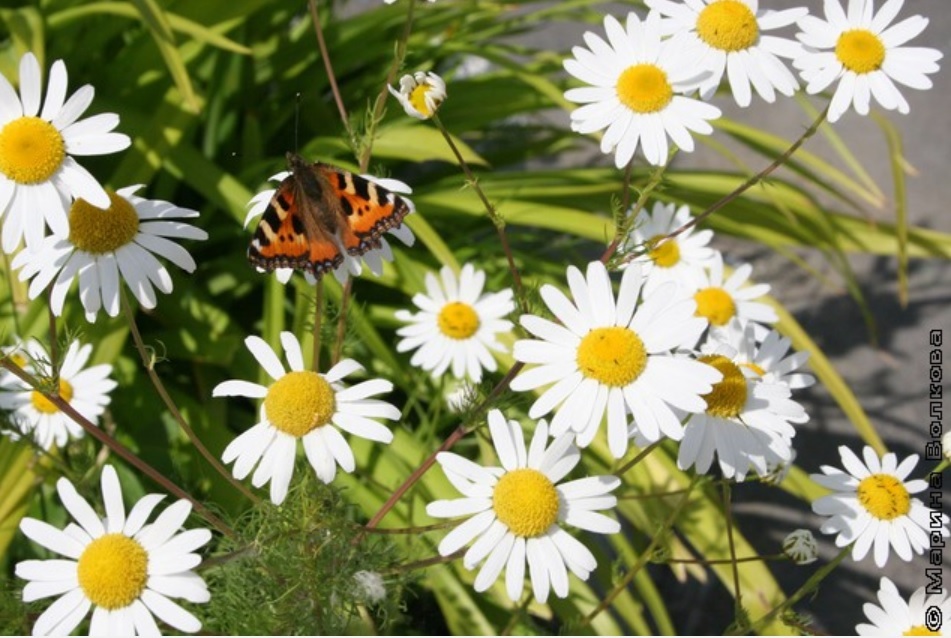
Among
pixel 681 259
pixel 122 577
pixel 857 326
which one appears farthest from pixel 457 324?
pixel 857 326

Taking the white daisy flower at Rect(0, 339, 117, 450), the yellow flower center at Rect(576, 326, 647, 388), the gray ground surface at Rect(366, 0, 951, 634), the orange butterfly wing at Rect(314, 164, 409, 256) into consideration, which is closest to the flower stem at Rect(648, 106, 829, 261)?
the yellow flower center at Rect(576, 326, 647, 388)

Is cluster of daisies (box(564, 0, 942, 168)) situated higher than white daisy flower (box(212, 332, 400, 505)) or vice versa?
cluster of daisies (box(564, 0, 942, 168))

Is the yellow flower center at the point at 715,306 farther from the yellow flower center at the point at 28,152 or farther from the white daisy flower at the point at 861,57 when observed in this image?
the yellow flower center at the point at 28,152

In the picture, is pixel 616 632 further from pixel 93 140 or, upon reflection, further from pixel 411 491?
pixel 93 140

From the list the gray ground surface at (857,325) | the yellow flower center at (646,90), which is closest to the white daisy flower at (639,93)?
the yellow flower center at (646,90)

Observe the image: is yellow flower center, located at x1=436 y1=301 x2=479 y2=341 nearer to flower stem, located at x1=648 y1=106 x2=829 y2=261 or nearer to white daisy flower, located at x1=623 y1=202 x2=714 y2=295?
white daisy flower, located at x1=623 y1=202 x2=714 y2=295

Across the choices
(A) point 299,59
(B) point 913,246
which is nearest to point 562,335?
(B) point 913,246

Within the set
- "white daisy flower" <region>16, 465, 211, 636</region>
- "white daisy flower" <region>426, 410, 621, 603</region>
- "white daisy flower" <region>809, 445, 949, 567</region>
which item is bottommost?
"white daisy flower" <region>16, 465, 211, 636</region>
